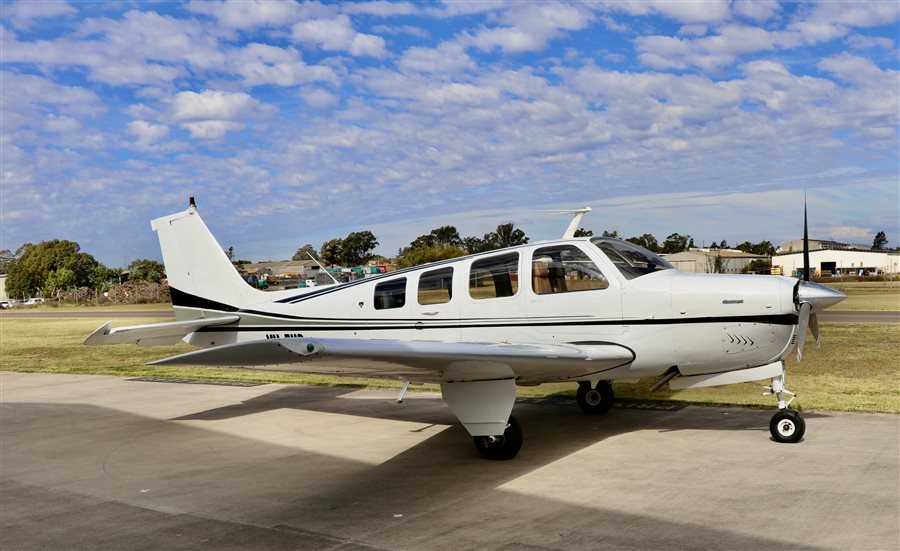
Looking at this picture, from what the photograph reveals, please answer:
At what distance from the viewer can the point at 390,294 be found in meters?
9.31

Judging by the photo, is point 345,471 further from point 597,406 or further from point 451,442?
point 597,406

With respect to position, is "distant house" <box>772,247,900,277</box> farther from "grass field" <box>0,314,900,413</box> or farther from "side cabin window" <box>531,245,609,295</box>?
"side cabin window" <box>531,245,609,295</box>

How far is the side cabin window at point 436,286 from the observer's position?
29.1ft

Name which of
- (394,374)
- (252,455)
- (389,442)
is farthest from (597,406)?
(252,455)

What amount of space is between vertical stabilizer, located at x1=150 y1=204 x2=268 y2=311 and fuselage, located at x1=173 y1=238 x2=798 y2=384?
7.04ft

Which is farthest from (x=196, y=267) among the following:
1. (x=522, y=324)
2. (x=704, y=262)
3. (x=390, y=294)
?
(x=704, y=262)

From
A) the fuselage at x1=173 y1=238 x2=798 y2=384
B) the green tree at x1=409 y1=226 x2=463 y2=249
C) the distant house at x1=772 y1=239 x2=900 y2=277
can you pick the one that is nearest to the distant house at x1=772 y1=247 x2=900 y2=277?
the distant house at x1=772 y1=239 x2=900 y2=277

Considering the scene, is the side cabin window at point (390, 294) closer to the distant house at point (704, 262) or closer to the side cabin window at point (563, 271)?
the side cabin window at point (563, 271)

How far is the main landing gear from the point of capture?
783cm

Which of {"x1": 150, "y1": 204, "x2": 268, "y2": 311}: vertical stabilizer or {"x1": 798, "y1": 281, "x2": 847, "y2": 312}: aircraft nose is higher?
{"x1": 150, "y1": 204, "x2": 268, "y2": 311}: vertical stabilizer

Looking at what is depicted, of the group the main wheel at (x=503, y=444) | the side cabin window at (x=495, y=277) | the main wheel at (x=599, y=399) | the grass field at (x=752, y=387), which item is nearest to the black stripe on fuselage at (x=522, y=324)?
the side cabin window at (x=495, y=277)

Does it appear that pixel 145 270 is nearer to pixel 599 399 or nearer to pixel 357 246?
pixel 357 246

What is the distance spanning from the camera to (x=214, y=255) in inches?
441

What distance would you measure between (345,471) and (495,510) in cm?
219
